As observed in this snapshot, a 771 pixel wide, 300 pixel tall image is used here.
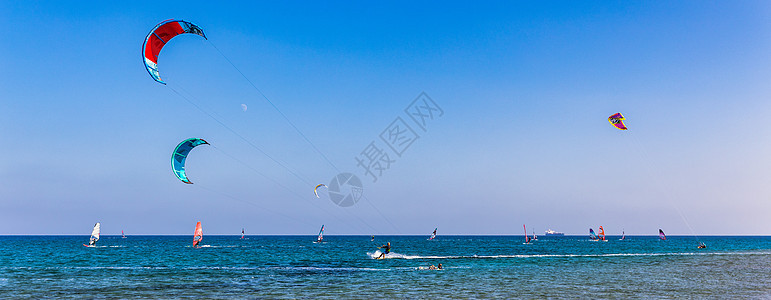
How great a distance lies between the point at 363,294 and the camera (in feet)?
70.1

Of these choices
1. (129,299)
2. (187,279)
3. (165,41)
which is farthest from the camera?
(187,279)

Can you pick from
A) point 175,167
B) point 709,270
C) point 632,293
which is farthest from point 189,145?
point 709,270

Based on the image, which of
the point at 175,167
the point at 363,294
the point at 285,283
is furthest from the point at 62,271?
the point at 363,294

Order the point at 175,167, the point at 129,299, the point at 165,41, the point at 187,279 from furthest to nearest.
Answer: the point at 187,279 < the point at 175,167 < the point at 165,41 < the point at 129,299

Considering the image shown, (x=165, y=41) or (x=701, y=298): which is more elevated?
(x=165, y=41)

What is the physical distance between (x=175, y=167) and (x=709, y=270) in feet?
109

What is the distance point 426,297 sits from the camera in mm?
A: 20578

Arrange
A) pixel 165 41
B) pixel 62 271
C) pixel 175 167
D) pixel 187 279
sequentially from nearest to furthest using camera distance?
pixel 165 41
pixel 175 167
pixel 187 279
pixel 62 271

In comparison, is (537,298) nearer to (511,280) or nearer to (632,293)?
(632,293)

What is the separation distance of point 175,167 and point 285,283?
25.1 feet

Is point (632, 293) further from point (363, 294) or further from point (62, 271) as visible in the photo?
point (62, 271)

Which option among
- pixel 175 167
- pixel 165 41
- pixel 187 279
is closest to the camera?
pixel 165 41

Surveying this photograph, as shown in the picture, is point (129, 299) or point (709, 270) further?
point (709, 270)

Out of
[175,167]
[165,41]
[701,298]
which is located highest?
[165,41]
